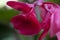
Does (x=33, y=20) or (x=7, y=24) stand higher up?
(x=7, y=24)

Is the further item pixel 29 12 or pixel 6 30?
pixel 6 30

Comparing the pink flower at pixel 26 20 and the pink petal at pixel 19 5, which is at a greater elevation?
the pink petal at pixel 19 5

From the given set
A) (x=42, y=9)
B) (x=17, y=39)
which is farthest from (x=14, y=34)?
(x=42, y=9)

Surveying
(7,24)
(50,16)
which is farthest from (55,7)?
(7,24)

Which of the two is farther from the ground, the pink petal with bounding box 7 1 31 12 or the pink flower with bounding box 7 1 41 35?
the pink petal with bounding box 7 1 31 12

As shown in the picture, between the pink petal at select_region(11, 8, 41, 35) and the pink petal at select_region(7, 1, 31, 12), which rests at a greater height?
the pink petal at select_region(7, 1, 31, 12)

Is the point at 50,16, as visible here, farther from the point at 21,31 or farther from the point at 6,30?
the point at 6,30

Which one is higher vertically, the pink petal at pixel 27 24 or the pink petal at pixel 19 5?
the pink petal at pixel 19 5
